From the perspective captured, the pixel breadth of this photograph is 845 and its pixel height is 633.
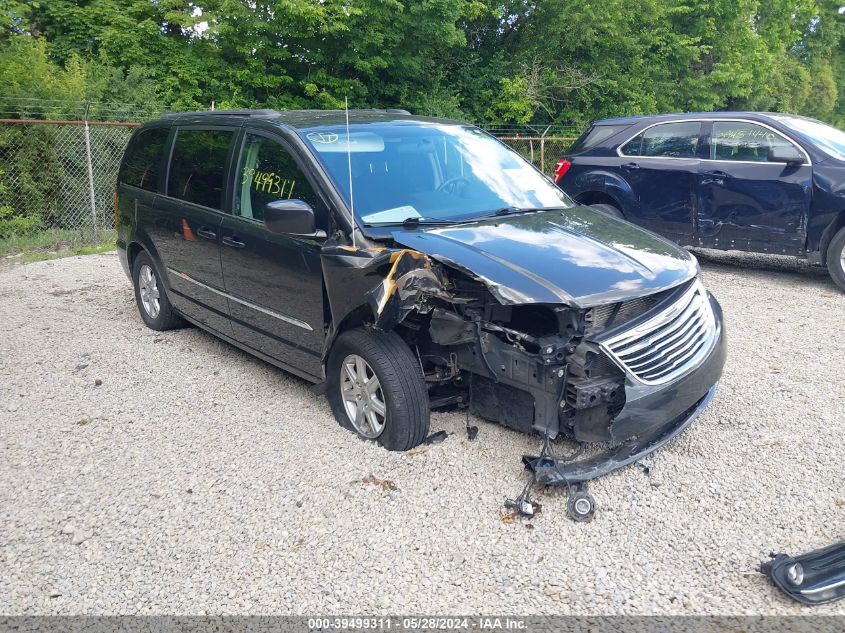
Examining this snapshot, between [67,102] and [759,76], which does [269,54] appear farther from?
[759,76]

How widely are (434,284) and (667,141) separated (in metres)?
6.13

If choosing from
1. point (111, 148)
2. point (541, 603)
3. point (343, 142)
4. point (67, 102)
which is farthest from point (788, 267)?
point (67, 102)

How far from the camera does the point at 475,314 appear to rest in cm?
380

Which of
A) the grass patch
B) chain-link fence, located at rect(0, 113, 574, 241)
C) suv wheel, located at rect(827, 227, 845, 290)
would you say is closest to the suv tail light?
suv wheel, located at rect(827, 227, 845, 290)

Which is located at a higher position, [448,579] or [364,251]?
[364,251]

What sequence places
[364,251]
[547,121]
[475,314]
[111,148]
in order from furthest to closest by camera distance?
[547,121], [111,148], [364,251], [475,314]

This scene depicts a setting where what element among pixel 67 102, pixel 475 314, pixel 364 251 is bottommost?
pixel 475 314

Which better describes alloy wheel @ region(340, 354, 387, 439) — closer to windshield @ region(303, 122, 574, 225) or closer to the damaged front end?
the damaged front end

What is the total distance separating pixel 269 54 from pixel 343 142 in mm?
13601

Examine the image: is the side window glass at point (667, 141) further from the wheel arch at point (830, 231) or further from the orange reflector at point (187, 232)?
the orange reflector at point (187, 232)

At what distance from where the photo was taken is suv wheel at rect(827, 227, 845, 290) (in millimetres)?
7527

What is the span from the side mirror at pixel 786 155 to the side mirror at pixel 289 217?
580 cm

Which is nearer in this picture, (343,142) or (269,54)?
(343,142)

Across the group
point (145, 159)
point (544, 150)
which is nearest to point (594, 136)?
point (145, 159)
